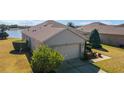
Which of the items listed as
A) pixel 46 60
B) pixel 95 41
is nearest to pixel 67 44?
pixel 46 60

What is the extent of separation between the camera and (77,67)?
15.2 meters

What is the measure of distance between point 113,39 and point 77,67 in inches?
765

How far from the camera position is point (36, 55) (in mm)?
12344

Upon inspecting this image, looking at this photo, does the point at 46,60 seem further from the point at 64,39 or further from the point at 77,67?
the point at 64,39

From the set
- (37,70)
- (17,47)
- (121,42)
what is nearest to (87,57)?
(37,70)

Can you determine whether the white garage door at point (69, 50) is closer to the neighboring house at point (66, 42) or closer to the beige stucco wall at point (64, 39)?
the neighboring house at point (66, 42)

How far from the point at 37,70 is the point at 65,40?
5898mm

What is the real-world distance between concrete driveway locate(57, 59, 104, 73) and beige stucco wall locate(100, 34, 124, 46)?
53.8 ft

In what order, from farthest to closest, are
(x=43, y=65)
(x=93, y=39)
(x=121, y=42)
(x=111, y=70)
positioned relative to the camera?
(x=121, y=42) < (x=93, y=39) < (x=111, y=70) < (x=43, y=65)

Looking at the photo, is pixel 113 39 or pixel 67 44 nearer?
pixel 67 44

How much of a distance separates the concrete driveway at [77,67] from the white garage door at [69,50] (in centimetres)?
98

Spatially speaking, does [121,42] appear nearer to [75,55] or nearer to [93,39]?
[93,39]

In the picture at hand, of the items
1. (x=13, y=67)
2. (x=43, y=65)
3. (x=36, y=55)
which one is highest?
(x=36, y=55)

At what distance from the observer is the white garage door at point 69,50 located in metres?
17.2
